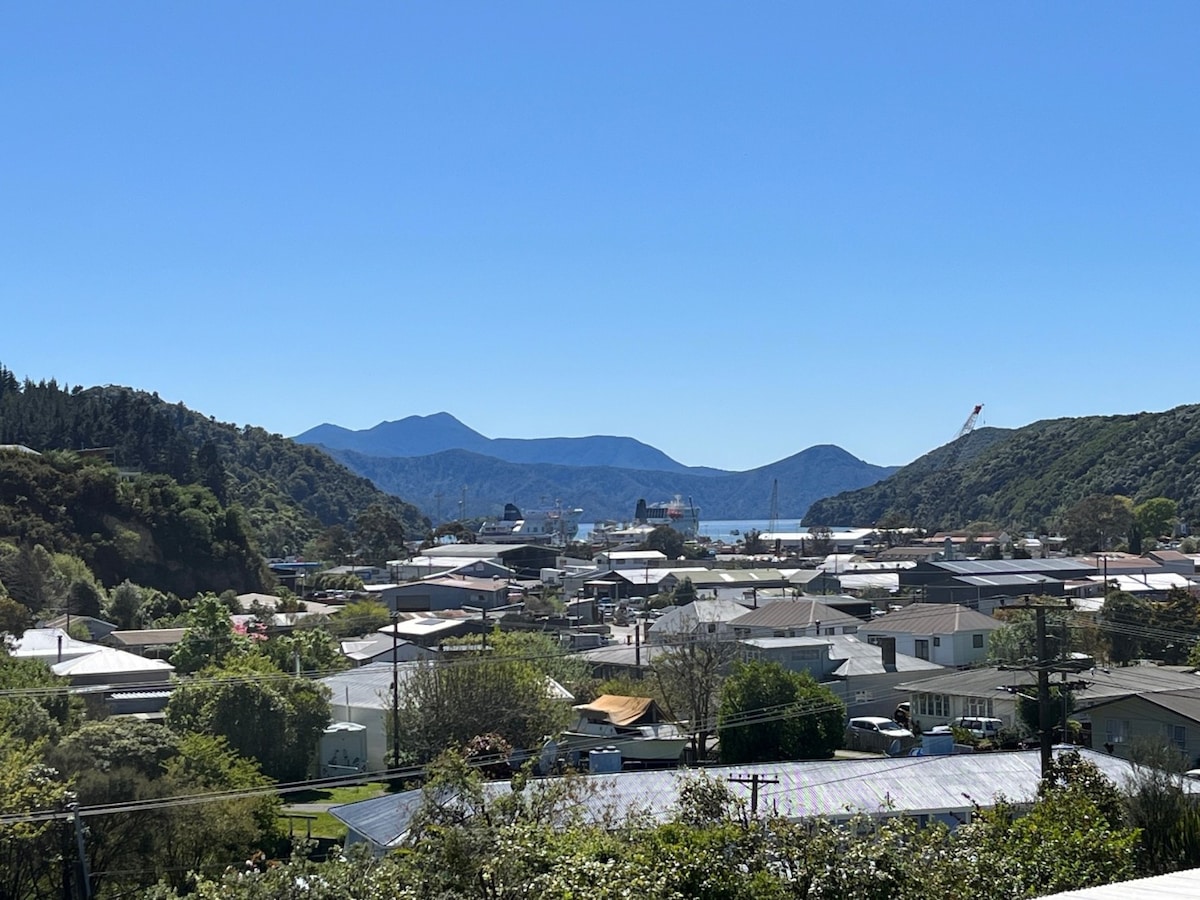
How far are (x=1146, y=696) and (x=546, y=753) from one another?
13919 mm

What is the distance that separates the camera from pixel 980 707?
34531mm

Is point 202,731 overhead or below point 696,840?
below

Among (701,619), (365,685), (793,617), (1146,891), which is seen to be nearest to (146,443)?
(701,619)

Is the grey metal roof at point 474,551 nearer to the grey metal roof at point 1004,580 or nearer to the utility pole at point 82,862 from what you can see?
the grey metal roof at point 1004,580

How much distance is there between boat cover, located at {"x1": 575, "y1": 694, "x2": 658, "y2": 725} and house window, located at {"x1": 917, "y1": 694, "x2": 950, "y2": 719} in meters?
7.58

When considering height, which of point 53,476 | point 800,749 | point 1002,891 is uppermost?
point 53,476

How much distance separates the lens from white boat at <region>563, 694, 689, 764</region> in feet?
103

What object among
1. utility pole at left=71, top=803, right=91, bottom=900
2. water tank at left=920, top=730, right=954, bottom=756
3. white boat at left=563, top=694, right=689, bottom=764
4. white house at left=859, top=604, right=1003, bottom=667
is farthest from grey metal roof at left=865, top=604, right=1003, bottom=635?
utility pole at left=71, top=803, right=91, bottom=900

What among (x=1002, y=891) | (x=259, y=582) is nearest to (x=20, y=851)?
(x=1002, y=891)

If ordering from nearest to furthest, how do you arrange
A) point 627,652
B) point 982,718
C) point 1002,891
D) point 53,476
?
1. point 1002,891
2. point 982,718
3. point 627,652
4. point 53,476

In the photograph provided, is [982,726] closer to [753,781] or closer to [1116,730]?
[1116,730]

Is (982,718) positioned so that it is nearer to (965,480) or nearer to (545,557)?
(545,557)

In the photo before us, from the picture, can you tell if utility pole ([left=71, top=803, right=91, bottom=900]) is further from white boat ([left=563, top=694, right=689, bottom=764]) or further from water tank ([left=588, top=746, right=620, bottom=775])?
white boat ([left=563, top=694, right=689, bottom=764])

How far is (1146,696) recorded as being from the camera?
29.0 m
